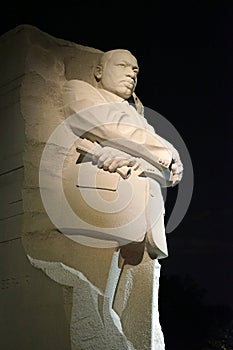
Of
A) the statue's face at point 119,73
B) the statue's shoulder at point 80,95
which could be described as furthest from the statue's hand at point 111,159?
the statue's face at point 119,73

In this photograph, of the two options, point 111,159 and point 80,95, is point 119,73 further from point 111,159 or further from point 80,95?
point 111,159

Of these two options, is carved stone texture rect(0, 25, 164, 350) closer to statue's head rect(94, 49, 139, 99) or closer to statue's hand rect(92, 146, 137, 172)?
statue's head rect(94, 49, 139, 99)

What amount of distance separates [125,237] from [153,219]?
15 cm

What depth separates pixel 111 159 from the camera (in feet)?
8.55

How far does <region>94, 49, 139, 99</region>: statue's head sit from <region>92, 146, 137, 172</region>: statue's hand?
345mm

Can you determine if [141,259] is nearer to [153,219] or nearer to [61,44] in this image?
[153,219]

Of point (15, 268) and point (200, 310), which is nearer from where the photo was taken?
point (15, 268)

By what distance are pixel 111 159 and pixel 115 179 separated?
0.28 feet

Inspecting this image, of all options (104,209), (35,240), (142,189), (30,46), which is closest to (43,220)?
(35,240)

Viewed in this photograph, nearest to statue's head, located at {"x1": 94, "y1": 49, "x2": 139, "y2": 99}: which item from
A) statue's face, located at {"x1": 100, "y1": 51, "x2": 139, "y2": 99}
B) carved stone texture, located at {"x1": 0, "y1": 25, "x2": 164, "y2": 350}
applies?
statue's face, located at {"x1": 100, "y1": 51, "x2": 139, "y2": 99}

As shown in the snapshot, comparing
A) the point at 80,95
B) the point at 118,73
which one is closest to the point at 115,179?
the point at 80,95

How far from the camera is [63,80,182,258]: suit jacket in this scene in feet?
8.39

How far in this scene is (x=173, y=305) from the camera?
4223mm

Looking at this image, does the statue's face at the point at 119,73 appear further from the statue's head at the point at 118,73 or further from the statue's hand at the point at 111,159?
the statue's hand at the point at 111,159
